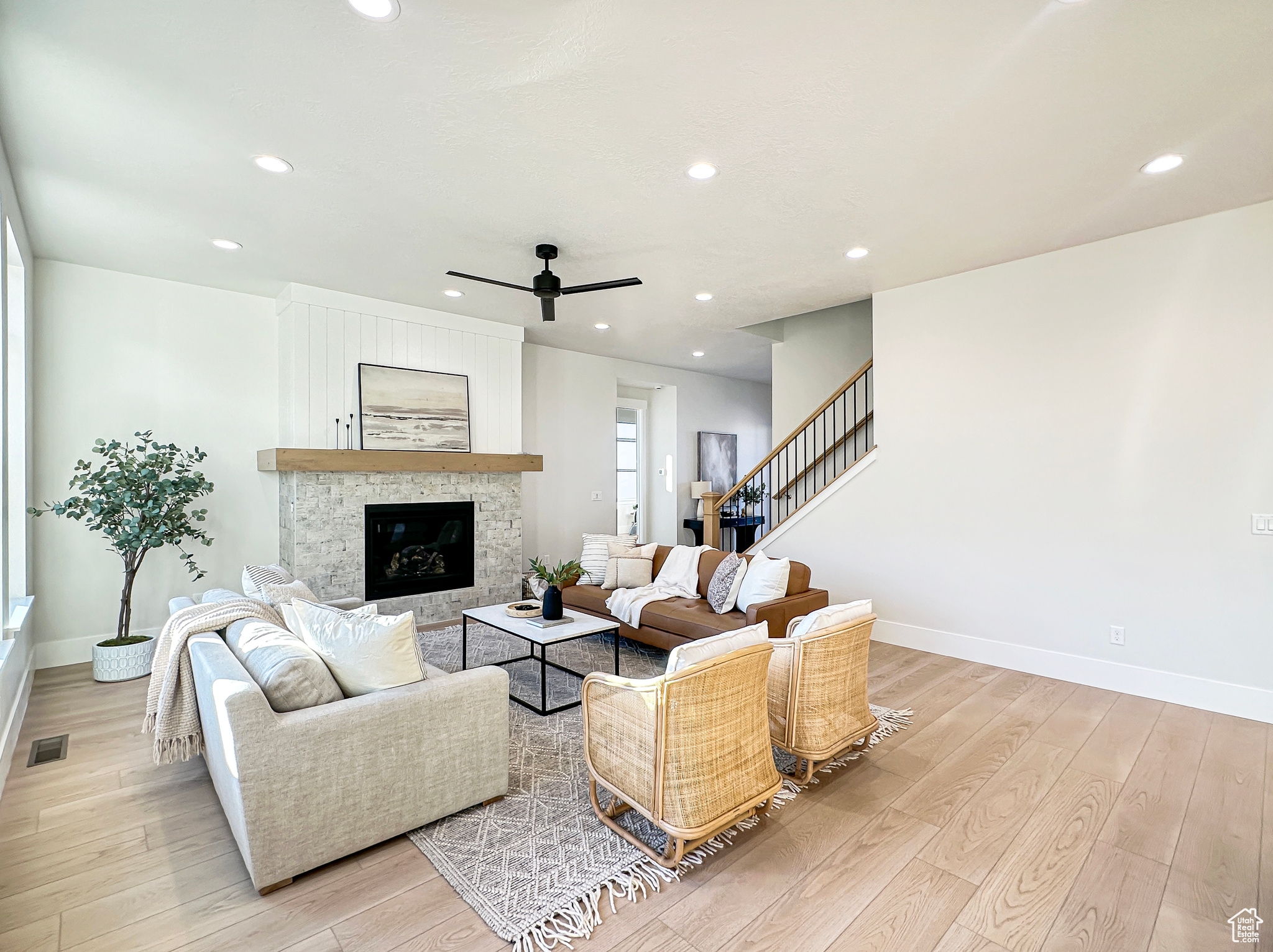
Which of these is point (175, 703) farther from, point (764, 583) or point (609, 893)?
point (764, 583)

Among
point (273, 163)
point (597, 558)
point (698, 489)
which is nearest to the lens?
point (273, 163)

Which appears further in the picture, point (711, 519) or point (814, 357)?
point (814, 357)

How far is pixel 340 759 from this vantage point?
2.04 meters

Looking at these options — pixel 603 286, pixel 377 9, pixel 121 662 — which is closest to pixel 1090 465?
pixel 603 286

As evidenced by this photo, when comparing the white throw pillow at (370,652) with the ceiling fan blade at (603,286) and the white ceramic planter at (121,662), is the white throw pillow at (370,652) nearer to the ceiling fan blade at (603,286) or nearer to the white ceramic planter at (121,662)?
the ceiling fan blade at (603,286)

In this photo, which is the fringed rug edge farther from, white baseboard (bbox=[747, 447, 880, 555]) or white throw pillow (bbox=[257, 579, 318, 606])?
white baseboard (bbox=[747, 447, 880, 555])

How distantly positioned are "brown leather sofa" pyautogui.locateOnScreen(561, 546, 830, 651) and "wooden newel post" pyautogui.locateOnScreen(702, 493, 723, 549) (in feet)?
4.61

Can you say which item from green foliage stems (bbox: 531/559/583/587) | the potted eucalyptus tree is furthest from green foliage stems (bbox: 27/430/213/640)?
green foliage stems (bbox: 531/559/583/587)

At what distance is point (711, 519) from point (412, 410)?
3.15m

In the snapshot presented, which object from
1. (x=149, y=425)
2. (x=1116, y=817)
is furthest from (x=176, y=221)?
(x=1116, y=817)

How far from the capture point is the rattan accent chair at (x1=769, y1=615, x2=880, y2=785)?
2.55 m

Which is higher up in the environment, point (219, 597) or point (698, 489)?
point (698, 489)

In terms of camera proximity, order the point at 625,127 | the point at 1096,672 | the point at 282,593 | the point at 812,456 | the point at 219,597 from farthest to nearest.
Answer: the point at 812,456, the point at 1096,672, the point at 282,593, the point at 219,597, the point at 625,127

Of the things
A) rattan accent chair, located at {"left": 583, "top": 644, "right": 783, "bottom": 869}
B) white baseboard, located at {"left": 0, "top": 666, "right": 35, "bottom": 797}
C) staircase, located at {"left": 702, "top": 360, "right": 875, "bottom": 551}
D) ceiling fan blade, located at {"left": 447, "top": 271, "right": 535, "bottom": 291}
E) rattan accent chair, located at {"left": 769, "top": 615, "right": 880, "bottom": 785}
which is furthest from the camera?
staircase, located at {"left": 702, "top": 360, "right": 875, "bottom": 551}
